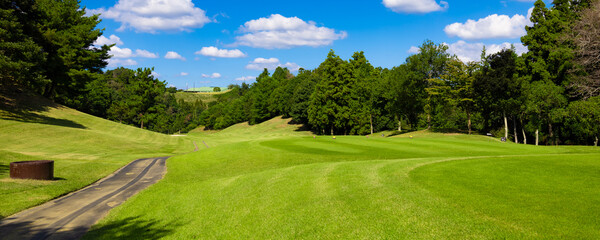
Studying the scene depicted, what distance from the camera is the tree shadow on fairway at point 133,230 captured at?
8797 millimetres

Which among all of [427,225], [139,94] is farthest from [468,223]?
[139,94]

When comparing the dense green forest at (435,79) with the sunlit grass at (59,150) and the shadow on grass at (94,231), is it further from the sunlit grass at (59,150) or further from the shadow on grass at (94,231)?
the shadow on grass at (94,231)

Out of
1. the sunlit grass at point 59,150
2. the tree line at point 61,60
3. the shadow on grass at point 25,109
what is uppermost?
the tree line at point 61,60

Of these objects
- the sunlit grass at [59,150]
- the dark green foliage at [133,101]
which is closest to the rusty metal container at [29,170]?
the sunlit grass at [59,150]

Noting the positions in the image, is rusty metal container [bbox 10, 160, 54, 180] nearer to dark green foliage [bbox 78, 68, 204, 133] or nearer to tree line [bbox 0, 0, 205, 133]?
tree line [bbox 0, 0, 205, 133]

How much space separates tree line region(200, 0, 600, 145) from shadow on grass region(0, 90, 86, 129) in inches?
1766

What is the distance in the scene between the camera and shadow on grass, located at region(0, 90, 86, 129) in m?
38.6

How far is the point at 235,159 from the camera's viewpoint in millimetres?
23797

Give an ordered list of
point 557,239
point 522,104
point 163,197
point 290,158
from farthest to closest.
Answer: point 522,104
point 290,158
point 163,197
point 557,239

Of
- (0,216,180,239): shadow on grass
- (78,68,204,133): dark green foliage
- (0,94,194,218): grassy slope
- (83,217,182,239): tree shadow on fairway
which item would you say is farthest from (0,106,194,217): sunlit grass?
(78,68,204,133): dark green foliage

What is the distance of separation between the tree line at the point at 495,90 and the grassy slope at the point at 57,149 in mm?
A: 32740

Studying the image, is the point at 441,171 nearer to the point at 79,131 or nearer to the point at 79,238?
the point at 79,238

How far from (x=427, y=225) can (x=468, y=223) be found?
763mm

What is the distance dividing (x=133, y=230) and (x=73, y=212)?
361 centimetres
